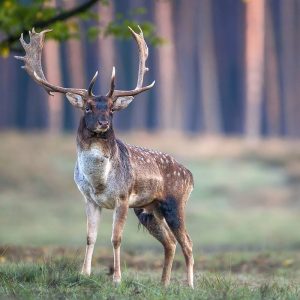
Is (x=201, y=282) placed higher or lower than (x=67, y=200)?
higher

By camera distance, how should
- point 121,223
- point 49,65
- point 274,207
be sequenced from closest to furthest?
point 121,223 < point 274,207 < point 49,65

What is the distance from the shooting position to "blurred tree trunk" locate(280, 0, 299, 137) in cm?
5012

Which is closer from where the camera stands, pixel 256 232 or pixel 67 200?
pixel 256 232

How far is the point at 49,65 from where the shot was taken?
43938mm

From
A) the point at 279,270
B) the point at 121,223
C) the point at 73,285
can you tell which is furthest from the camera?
the point at 279,270

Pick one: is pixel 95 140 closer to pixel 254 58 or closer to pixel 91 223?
pixel 91 223

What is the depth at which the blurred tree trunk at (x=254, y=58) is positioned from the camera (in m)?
44.5

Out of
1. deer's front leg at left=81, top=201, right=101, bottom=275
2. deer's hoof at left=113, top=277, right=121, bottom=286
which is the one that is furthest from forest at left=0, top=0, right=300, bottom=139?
deer's hoof at left=113, top=277, right=121, bottom=286

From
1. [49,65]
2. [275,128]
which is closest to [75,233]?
[49,65]

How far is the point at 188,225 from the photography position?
25.3 metres

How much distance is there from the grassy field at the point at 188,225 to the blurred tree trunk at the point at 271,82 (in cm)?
1079

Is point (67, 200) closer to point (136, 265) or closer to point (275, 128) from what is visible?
point (136, 265)

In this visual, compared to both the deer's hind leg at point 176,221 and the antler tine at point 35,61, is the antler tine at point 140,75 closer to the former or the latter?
the antler tine at point 35,61

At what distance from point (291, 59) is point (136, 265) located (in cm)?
3658
